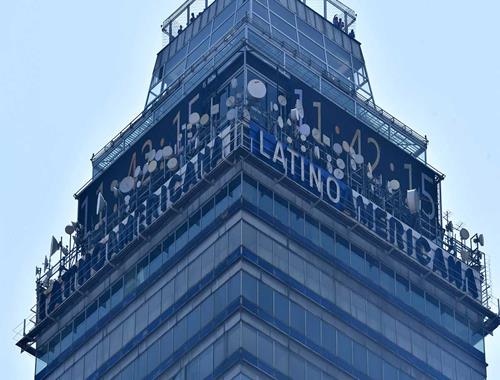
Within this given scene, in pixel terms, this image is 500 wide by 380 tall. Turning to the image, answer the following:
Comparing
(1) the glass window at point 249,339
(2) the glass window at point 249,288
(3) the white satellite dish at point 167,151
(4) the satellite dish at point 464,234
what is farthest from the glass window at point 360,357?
(3) the white satellite dish at point 167,151

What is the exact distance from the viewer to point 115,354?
509ft

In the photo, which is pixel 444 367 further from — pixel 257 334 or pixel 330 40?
pixel 330 40

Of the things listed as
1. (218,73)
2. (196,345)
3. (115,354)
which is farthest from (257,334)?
(218,73)

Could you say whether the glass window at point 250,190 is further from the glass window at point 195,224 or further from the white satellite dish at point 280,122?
the white satellite dish at point 280,122

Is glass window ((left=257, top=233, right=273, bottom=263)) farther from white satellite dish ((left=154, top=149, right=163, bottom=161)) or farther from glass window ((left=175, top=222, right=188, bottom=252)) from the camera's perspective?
white satellite dish ((left=154, top=149, right=163, bottom=161))

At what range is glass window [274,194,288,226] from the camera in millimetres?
151000

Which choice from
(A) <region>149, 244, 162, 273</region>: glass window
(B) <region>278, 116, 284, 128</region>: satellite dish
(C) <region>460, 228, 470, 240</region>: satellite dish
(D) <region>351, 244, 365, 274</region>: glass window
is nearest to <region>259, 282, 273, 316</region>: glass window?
(D) <region>351, 244, 365, 274</region>: glass window

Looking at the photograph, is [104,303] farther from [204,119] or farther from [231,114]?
[231,114]

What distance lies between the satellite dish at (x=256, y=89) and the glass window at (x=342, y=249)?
37.4 feet

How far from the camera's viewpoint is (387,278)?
157125mm

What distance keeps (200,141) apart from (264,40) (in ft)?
35.1

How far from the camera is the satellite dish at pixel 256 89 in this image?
158 m

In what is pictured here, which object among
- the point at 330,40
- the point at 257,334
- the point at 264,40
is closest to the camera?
the point at 257,334

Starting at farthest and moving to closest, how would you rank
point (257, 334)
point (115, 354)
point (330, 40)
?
1. point (330, 40)
2. point (115, 354)
3. point (257, 334)
